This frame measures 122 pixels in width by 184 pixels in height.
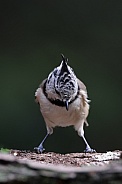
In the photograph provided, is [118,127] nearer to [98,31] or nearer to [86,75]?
[86,75]

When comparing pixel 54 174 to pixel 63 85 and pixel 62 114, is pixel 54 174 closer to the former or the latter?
pixel 63 85

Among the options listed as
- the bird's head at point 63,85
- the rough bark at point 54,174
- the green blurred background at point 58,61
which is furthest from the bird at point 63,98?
the rough bark at point 54,174

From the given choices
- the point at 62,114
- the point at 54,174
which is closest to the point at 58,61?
the point at 62,114

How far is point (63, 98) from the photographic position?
3.93 m

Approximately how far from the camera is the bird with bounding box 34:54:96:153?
12.8 ft

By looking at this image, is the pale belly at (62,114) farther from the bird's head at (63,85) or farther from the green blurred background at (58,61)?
the green blurred background at (58,61)

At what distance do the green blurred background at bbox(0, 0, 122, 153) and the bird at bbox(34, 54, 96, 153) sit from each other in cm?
259

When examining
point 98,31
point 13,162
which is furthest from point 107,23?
point 13,162

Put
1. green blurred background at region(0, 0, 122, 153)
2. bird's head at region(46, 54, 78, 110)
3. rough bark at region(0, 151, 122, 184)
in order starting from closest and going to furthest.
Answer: rough bark at region(0, 151, 122, 184) < bird's head at region(46, 54, 78, 110) < green blurred background at region(0, 0, 122, 153)

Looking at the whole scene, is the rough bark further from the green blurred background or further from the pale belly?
the green blurred background

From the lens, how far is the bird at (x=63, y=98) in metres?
3.89

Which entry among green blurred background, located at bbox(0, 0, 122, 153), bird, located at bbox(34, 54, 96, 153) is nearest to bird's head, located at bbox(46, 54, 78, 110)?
bird, located at bbox(34, 54, 96, 153)

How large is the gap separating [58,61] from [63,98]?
3.17m

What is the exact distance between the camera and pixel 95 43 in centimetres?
724
